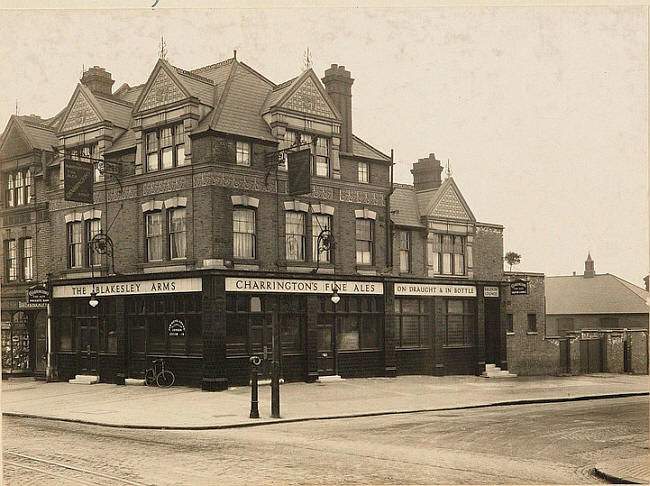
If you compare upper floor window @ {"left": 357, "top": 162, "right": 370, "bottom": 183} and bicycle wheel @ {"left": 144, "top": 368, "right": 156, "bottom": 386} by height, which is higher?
upper floor window @ {"left": 357, "top": 162, "right": 370, "bottom": 183}

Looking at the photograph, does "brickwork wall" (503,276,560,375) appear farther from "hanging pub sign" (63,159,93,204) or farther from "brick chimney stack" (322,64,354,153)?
"hanging pub sign" (63,159,93,204)

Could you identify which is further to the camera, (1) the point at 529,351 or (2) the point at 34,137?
(1) the point at 529,351

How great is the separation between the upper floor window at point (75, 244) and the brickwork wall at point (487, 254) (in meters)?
17.4

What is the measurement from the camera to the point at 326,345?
3008 cm

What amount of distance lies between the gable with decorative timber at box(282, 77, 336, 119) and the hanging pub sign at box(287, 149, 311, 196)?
2.17 m

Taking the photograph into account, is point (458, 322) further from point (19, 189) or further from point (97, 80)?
point (19, 189)

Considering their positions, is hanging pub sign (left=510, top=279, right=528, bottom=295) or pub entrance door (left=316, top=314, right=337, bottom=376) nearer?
pub entrance door (left=316, top=314, right=337, bottom=376)

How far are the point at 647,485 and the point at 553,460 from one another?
8.46 ft

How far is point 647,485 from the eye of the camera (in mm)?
12438

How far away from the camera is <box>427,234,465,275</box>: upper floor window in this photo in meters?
34.6

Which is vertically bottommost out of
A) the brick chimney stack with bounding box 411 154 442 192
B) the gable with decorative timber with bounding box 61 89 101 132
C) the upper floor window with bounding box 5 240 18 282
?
the upper floor window with bounding box 5 240 18 282

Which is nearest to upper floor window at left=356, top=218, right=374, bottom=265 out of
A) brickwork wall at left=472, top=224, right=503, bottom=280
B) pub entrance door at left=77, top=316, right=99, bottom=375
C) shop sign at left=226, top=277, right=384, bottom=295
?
shop sign at left=226, top=277, right=384, bottom=295

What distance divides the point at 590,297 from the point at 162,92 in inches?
1246

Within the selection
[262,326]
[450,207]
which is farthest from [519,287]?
[262,326]
